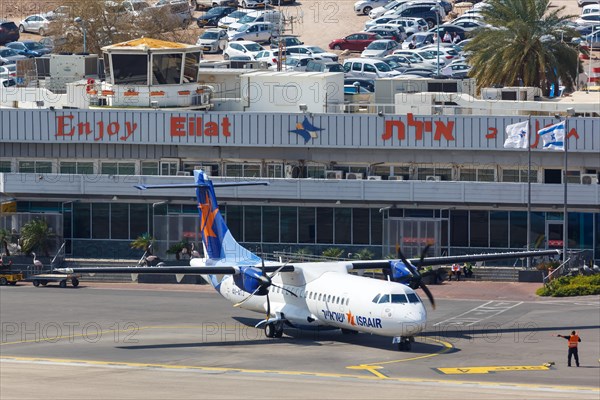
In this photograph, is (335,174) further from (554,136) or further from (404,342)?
(404,342)

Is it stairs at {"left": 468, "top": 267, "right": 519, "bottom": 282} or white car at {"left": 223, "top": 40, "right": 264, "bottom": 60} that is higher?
white car at {"left": 223, "top": 40, "right": 264, "bottom": 60}

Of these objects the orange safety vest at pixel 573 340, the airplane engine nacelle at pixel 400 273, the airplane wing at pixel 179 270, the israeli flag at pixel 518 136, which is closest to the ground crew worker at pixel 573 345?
the orange safety vest at pixel 573 340

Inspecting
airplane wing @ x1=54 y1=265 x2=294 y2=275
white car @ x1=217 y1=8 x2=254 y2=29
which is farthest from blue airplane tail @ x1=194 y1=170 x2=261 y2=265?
white car @ x1=217 y1=8 x2=254 y2=29

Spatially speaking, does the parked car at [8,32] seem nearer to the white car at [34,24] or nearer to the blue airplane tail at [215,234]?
the white car at [34,24]

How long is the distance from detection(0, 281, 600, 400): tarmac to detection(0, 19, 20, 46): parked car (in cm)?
7481

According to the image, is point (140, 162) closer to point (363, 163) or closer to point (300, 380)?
point (363, 163)

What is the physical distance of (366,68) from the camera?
373 ft

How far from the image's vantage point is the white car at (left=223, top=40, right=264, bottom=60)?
123375 millimetres

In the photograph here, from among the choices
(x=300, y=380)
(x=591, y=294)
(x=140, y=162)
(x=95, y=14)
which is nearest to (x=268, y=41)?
(x=95, y=14)

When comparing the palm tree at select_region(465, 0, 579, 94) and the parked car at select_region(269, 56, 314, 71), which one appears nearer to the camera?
the palm tree at select_region(465, 0, 579, 94)

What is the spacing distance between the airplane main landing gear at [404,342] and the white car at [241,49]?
71654mm

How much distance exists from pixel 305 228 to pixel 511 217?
13.6 m

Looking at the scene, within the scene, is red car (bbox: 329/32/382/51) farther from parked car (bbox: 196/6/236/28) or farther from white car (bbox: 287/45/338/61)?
parked car (bbox: 196/6/236/28)

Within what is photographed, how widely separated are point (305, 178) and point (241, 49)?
42653 mm
